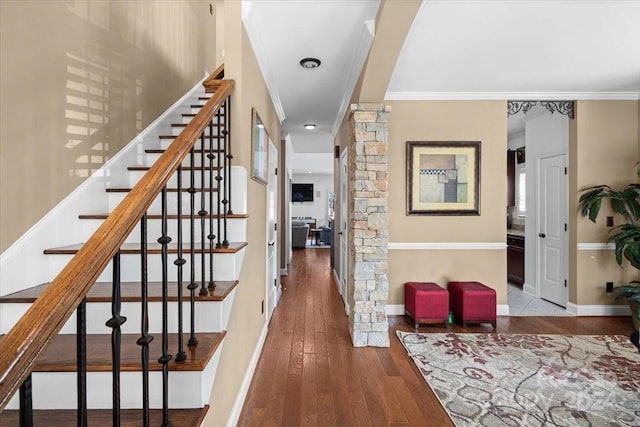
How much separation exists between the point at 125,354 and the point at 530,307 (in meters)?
4.52

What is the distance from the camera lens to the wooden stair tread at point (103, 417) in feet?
3.66

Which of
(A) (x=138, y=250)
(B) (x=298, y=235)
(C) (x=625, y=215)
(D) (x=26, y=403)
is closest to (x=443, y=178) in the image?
(C) (x=625, y=215)

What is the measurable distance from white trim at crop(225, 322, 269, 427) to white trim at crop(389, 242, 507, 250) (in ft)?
6.04

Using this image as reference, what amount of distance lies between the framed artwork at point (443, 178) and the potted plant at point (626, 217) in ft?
4.02

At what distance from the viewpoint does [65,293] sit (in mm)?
645

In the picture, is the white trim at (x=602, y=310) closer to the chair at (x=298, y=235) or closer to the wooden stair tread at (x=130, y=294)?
the wooden stair tread at (x=130, y=294)

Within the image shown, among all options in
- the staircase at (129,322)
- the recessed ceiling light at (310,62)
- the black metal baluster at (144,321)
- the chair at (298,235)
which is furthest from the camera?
the chair at (298,235)

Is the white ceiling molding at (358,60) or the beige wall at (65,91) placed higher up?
the white ceiling molding at (358,60)

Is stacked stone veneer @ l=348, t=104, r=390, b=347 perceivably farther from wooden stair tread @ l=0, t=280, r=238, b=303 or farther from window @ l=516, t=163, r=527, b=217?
window @ l=516, t=163, r=527, b=217

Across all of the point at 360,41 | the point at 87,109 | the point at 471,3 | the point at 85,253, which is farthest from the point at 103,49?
the point at 471,3

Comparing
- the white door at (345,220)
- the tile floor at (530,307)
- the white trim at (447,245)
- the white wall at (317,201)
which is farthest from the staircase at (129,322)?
the white wall at (317,201)

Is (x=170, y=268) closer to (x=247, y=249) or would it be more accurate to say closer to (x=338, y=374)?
(x=247, y=249)

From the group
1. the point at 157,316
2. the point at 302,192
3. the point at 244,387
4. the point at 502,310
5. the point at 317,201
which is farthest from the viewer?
the point at 317,201

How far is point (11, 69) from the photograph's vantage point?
1489 millimetres
